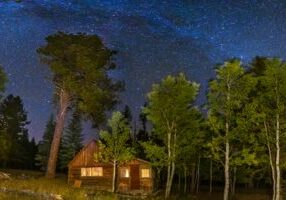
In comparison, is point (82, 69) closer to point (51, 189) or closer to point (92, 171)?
point (92, 171)

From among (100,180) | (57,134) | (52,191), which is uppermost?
(57,134)

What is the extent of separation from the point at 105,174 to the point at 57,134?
1152 centimetres

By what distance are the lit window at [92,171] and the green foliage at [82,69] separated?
407 inches

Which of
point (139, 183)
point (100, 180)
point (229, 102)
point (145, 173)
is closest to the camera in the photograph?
point (229, 102)

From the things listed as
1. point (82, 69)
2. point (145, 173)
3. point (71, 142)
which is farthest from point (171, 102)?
point (71, 142)

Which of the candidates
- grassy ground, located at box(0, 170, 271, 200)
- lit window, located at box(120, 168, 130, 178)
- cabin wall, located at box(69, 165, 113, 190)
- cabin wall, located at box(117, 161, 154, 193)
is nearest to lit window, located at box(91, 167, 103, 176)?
cabin wall, located at box(69, 165, 113, 190)

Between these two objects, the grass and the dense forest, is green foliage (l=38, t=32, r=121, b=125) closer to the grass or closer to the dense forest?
the dense forest

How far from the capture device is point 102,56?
50.7m

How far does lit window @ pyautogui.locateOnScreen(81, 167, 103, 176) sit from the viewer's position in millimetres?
59594

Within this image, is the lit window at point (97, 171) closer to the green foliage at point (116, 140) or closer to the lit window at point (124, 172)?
the lit window at point (124, 172)

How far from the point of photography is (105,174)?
5934 cm

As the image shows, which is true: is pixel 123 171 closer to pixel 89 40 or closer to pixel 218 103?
pixel 89 40

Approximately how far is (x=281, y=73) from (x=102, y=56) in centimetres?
2119

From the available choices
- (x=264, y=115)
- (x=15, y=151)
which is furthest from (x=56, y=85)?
(x=15, y=151)
